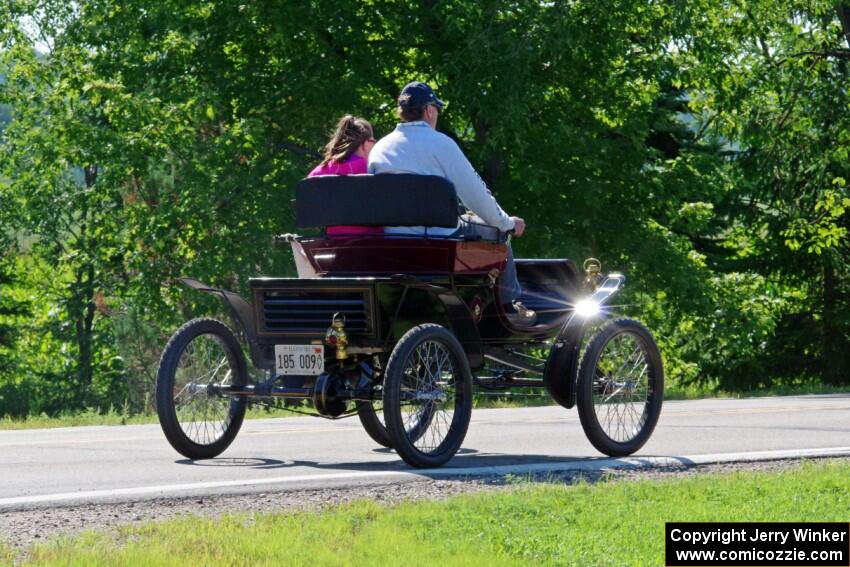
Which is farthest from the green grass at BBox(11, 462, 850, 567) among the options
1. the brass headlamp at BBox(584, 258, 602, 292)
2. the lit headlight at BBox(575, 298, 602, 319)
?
the brass headlamp at BBox(584, 258, 602, 292)

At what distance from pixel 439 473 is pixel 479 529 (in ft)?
6.44

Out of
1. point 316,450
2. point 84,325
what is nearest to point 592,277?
point 316,450

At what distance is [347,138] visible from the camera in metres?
9.18

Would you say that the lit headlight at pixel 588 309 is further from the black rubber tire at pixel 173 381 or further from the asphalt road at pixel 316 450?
the black rubber tire at pixel 173 381

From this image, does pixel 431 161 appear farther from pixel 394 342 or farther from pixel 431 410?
pixel 431 410

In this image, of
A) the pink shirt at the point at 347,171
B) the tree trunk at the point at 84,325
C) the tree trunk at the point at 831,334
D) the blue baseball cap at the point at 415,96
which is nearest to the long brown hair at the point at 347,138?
the pink shirt at the point at 347,171

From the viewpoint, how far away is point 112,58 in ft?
83.8

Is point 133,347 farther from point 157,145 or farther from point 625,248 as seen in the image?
point 625,248

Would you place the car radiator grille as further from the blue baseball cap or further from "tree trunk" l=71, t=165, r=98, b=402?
"tree trunk" l=71, t=165, r=98, b=402

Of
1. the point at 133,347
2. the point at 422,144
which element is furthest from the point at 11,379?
the point at 422,144

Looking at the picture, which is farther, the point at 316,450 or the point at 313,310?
the point at 316,450

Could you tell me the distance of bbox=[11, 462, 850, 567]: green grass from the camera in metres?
5.57

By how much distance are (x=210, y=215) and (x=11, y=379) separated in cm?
1850

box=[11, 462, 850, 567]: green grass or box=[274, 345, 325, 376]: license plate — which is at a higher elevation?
box=[274, 345, 325, 376]: license plate
